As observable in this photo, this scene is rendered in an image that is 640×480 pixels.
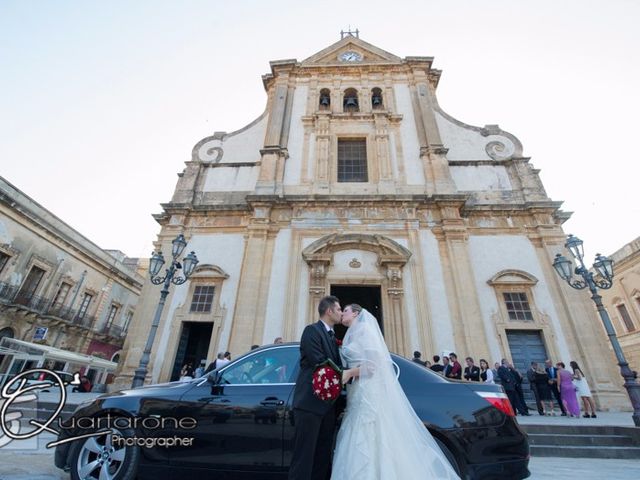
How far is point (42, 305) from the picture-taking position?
1988 cm

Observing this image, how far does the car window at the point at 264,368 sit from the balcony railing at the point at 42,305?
2186 cm

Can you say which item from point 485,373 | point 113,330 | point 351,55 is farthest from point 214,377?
point 113,330

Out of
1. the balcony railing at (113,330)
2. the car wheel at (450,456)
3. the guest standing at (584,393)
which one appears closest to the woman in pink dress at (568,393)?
the guest standing at (584,393)

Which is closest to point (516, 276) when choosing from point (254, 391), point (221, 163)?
point (254, 391)

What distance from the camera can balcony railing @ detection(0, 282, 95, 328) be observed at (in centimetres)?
1791

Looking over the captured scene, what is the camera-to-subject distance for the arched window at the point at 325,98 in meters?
17.9

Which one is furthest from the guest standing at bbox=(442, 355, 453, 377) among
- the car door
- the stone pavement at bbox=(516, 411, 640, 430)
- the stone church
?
the car door

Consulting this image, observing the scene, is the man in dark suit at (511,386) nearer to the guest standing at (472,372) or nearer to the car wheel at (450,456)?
the guest standing at (472,372)

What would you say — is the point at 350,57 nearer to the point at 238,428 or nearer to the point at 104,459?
the point at 238,428

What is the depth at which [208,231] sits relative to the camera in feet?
45.0

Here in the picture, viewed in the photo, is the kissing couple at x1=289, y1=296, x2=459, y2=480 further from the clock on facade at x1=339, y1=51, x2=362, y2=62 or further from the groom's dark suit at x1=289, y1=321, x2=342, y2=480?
the clock on facade at x1=339, y1=51, x2=362, y2=62

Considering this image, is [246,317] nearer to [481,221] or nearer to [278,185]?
[278,185]

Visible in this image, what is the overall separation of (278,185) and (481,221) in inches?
348

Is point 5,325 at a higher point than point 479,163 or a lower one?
lower
